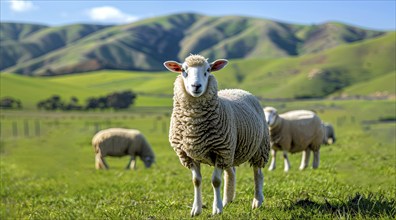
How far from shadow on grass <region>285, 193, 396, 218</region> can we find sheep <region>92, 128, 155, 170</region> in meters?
18.1

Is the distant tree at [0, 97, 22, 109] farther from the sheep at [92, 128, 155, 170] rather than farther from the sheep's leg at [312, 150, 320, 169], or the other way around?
the sheep's leg at [312, 150, 320, 169]

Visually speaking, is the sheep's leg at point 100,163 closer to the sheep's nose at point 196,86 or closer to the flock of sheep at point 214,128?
the flock of sheep at point 214,128

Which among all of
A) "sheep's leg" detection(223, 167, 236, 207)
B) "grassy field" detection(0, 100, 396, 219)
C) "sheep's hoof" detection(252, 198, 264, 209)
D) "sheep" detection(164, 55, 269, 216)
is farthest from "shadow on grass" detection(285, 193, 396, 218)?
"sheep's leg" detection(223, 167, 236, 207)

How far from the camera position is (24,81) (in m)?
153

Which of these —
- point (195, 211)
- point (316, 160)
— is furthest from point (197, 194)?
point (316, 160)

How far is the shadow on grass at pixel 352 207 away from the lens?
6.07m

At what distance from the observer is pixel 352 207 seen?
6742mm

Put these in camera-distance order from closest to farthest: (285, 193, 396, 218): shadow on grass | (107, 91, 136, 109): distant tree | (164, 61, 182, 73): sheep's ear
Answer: (285, 193, 396, 218): shadow on grass
(164, 61, 182, 73): sheep's ear
(107, 91, 136, 109): distant tree

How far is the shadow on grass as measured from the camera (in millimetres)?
6070

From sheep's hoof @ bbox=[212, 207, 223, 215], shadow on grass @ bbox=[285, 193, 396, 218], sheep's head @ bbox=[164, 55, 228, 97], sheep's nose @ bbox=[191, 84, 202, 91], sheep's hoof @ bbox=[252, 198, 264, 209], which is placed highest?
sheep's head @ bbox=[164, 55, 228, 97]

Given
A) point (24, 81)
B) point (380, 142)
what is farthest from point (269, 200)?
point (24, 81)

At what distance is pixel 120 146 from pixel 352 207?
64.4ft

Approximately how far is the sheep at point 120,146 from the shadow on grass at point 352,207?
18.1 m

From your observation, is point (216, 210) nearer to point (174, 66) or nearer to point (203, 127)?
point (203, 127)
